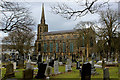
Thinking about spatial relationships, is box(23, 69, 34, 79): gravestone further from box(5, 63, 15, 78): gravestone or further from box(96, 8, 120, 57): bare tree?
box(96, 8, 120, 57): bare tree

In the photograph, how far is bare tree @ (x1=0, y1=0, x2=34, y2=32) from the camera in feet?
34.8

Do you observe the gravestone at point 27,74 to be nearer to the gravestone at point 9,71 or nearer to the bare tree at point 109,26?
the gravestone at point 9,71

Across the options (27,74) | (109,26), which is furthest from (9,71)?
(109,26)

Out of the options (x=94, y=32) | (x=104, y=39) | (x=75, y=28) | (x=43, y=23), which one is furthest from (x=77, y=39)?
(x=43, y=23)

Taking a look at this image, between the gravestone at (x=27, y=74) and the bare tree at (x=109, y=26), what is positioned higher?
the bare tree at (x=109, y=26)

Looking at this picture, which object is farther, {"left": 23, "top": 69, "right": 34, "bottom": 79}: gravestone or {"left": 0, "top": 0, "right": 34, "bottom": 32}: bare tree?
{"left": 0, "top": 0, "right": 34, "bottom": 32}: bare tree

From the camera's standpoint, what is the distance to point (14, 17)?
37.0 feet

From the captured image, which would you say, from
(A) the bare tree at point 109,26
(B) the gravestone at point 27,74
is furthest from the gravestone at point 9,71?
(A) the bare tree at point 109,26

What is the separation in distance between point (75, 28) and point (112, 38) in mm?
7924

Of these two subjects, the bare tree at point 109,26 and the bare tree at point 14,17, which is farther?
the bare tree at point 109,26

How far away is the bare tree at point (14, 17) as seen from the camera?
1062 centimetres

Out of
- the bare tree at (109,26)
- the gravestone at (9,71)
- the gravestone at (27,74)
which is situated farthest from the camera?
the bare tree at (109,26)

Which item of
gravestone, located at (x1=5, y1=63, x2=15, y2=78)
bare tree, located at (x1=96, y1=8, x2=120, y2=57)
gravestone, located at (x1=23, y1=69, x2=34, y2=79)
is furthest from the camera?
bare tree, located at (x1=96, y1=8, x2=120, y2=57)

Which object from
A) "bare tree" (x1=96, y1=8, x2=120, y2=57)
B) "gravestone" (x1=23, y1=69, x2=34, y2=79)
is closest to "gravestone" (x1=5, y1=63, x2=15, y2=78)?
"gravestone" (x1=23, y1=69, x2=34, y2=79)
